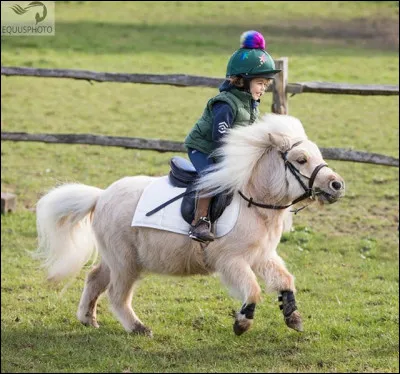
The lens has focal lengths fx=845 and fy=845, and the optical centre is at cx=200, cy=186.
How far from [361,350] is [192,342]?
1.26 metres

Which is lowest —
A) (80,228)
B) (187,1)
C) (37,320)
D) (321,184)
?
(37,320)

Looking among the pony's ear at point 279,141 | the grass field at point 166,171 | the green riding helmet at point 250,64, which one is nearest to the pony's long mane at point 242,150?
the pony's ear at point 279,141

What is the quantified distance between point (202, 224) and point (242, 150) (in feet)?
1.88

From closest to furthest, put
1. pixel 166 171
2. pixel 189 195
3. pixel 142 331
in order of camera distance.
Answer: pixel 189 195 → pixel 142 331 → pixel 166 171

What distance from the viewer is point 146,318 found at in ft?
22.9

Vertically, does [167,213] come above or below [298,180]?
below

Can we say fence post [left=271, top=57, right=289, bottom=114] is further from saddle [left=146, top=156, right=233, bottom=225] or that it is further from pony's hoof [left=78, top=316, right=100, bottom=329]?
pony's hoof [left=78, top=316, right=100, bottom=329]

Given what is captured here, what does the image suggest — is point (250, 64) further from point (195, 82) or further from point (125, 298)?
point (195, 82)

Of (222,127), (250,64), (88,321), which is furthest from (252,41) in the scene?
(88,321)

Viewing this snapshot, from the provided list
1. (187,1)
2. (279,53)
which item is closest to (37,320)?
(279,53)

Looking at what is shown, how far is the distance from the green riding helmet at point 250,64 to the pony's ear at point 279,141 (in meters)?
0.42

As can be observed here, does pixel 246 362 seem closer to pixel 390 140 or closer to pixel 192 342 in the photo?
pixel 192 342

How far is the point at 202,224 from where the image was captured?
5773mm

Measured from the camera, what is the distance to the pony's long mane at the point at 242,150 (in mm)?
5738
